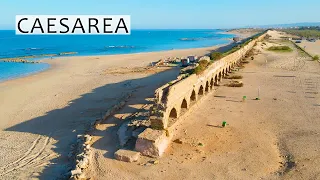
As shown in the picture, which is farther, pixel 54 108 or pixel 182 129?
pixel 54 108

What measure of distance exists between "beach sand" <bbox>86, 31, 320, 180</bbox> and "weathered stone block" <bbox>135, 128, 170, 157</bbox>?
0.32m

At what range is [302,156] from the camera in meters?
15.2

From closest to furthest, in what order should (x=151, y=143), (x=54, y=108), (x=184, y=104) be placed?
(x=151, y=143) < (x=184, y=104) < (x=54, y=108)

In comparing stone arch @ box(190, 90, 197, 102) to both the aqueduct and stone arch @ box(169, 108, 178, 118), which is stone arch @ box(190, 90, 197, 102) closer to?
the aqueduct

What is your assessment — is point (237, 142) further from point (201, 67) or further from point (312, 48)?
point (312, 48)

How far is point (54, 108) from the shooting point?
971 inches

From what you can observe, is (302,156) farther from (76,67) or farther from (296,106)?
(76,67)

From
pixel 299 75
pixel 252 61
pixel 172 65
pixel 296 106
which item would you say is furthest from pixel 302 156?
pixel 252 61

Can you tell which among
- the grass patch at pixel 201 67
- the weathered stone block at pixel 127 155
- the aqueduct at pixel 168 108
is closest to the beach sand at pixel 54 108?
the weathered stone block at pixel 127 155

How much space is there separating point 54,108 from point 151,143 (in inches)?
500

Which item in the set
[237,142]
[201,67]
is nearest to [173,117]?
[237,142]

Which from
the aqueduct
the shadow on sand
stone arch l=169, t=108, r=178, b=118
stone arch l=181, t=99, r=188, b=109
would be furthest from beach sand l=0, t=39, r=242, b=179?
the aqueduct

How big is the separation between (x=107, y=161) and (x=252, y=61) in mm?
38036

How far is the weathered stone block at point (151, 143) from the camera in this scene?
14.8 m
